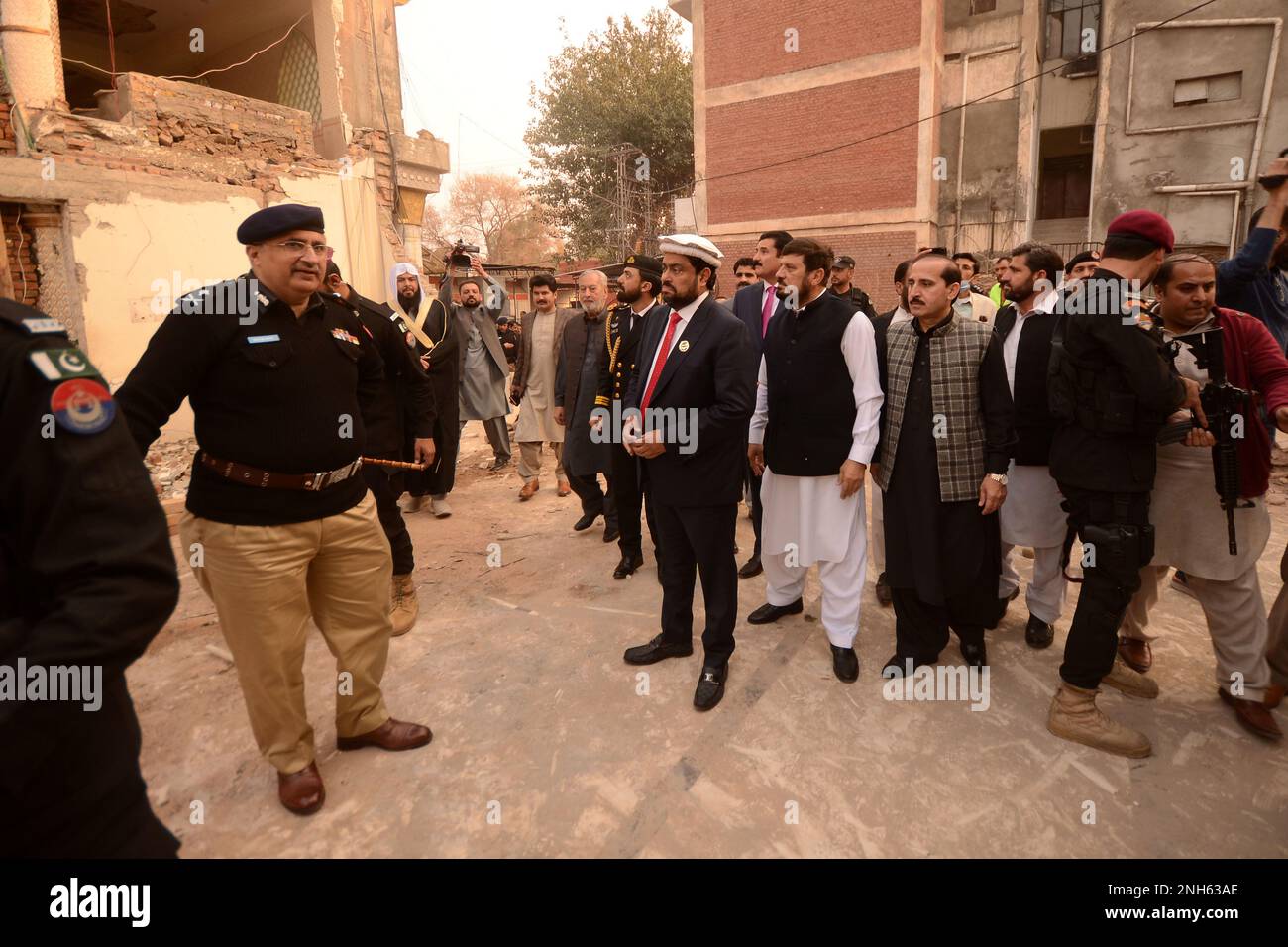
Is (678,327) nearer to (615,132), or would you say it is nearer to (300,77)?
(300,77)

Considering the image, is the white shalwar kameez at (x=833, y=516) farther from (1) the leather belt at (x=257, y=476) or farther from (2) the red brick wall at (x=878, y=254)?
(2) the red brick wall at (x=878, y=254)

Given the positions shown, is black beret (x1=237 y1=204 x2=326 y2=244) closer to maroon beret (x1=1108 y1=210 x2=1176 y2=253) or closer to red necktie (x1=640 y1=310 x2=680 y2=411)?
red necktie (x1=640 y1=310 x2=680 y2=411)

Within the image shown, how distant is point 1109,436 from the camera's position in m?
2.74

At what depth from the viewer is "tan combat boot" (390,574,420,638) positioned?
13.3 feet

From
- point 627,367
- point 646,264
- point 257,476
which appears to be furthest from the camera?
point 627,367

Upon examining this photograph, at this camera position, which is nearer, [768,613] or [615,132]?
[768,613]

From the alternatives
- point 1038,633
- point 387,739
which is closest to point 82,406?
point 387,739

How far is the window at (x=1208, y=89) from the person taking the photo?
15.5 meters

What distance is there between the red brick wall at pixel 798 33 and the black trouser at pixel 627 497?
17.2 meters

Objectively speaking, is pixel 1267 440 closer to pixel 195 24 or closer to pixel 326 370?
pixel 326 370

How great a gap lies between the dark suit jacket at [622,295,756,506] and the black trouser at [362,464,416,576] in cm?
168

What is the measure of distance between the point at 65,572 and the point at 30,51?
9.08 m

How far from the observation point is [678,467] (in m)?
3.23

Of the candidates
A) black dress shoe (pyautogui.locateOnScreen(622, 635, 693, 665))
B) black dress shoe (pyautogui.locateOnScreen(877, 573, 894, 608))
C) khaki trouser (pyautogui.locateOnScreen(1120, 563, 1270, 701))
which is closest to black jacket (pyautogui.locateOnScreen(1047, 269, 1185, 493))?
khaki trouser (pyautogui.locateOnScreen(1120, 563, 1270, 701))
